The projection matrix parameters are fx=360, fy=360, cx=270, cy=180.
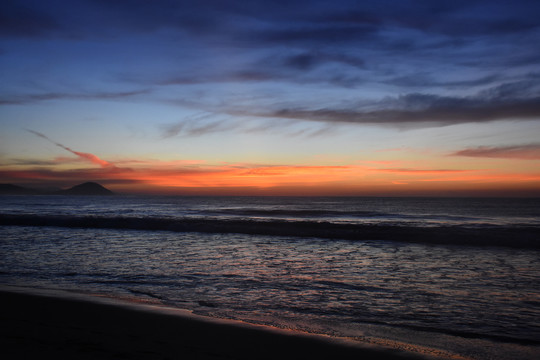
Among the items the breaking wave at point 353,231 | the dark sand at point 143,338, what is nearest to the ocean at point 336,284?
the dark sand at point 143,338

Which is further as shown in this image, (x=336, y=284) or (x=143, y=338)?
(x=336, y=284)

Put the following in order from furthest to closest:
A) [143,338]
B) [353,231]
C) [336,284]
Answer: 1. [353,231]
2. [336,284]
3. [143,338]

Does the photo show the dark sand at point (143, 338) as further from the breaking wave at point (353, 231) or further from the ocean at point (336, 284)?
the breaking wave at point (353, 231)

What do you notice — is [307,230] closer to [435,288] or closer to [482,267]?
[482,267]

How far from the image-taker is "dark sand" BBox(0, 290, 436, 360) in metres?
3.94

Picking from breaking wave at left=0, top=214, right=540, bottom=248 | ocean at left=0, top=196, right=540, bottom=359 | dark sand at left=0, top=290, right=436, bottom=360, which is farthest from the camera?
breaking wave at left=0, top=214, right=540, bottom=248

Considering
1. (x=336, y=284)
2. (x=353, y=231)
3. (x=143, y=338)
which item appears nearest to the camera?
(x=143, y=338)

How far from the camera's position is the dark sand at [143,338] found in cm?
394

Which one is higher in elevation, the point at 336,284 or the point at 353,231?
the point at 336,284

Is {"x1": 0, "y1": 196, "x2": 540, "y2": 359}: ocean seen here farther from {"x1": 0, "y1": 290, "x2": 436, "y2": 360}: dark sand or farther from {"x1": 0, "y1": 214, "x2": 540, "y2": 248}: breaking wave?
{"x1": 0, "y1": 214, "x2": 540, "y2": 248}: breaking wave

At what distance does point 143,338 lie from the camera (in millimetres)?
4445

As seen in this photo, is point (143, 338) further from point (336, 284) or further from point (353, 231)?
point (353, 231)

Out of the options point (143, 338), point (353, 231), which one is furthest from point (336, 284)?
point (353, 231)

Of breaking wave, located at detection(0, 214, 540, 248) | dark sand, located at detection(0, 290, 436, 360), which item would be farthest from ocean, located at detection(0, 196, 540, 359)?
breaking wave, located at detection(0, 214, 540, 248)
